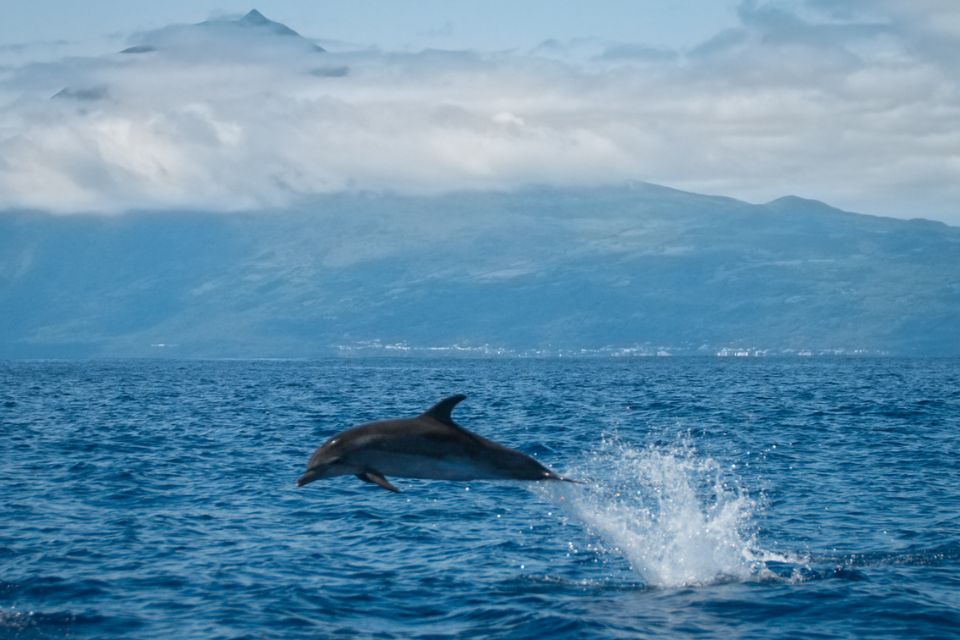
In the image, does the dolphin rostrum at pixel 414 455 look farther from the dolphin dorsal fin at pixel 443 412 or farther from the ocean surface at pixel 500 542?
the ocean surface at pixel 500 542

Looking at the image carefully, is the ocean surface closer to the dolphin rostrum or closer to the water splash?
the water splash

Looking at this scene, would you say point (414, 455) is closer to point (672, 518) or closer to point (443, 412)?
point (443, 412)

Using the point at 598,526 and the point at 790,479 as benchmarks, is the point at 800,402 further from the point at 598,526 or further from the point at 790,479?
the point at 598,526

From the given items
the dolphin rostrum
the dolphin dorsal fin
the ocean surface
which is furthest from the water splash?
the dolphin dorsal fin

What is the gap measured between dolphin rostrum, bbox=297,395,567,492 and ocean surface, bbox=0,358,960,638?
275cm

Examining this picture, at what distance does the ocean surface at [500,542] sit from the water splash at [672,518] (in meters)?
0.08

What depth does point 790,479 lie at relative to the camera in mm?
34344

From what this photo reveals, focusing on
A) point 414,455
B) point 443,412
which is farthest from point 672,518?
point 414,455

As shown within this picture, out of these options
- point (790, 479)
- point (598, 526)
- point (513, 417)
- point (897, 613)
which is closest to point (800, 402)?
point (513, 417)

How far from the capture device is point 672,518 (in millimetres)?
26906

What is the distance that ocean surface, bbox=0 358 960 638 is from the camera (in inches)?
765

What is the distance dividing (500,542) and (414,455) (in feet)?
29.4

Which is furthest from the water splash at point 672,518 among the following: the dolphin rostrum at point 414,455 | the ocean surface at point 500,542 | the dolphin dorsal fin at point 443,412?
the dolphin dorsal fin at point 443,412

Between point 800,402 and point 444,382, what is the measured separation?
1989 inches
